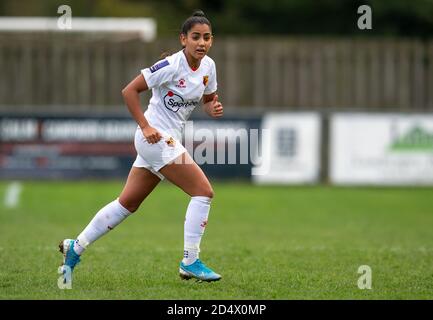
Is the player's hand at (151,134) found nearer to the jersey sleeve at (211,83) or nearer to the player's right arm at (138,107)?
the player's right arm at (138,107)

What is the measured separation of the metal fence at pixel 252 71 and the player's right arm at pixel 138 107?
53.4 feet

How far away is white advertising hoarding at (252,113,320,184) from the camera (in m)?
20.9

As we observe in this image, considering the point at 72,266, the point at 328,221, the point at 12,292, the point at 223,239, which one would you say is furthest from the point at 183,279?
the point at 328,221

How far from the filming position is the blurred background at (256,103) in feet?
68.7

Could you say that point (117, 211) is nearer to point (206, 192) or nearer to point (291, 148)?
point (206, 192)

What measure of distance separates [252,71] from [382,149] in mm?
4730

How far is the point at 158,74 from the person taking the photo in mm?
7523

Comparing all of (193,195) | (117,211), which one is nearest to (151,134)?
(193,195)

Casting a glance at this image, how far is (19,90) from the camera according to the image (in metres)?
23.9

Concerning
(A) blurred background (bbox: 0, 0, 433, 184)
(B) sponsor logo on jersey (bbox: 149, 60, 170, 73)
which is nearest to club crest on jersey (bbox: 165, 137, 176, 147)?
(B) sponsor logo on jersey (bbox: 149, 60, 170, 73)

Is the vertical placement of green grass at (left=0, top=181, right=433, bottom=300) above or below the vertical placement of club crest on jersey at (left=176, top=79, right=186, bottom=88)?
below
